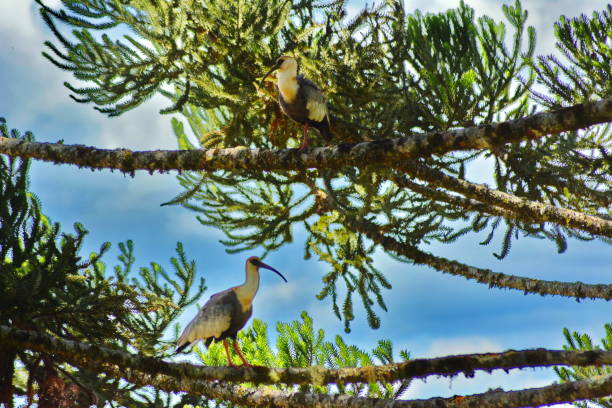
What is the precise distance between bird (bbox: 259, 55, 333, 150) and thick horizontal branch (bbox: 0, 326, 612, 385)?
2242 millimetres

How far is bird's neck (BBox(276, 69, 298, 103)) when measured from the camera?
5614mm

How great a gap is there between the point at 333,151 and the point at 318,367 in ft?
4.26

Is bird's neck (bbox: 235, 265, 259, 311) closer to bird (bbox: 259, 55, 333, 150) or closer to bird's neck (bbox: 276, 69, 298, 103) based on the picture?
bird (bbox: 259, 55, 333, 150)

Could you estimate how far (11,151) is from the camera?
180 inches

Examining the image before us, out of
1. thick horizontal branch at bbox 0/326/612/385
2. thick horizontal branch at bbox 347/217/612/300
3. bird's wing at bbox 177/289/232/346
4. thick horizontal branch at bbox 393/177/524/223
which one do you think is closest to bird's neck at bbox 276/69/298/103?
thick horizontal branch at bbox 393/177/524/223

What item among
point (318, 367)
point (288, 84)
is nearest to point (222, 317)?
point (318, 367)

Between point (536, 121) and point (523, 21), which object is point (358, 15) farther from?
point (536, 121)

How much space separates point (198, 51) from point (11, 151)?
2.14 meters

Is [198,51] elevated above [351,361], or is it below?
above

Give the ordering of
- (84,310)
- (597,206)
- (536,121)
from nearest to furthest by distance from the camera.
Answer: (536,121)
(84,310)
(597,206)

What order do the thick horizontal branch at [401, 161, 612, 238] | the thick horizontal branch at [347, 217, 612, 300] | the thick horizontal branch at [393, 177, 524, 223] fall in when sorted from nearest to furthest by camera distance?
the thick horizontal branch at [347, 217, 612, 300]
the thick horizontal branch at [401, 161, 612, 238]
the thick horizontal branch at [393, 177, 524, 223]

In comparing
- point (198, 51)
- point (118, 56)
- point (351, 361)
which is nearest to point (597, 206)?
point (351, 361)

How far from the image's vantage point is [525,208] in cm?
503

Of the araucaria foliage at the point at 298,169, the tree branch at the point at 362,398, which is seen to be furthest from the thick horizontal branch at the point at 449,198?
the tree branch at the point at 362,398
